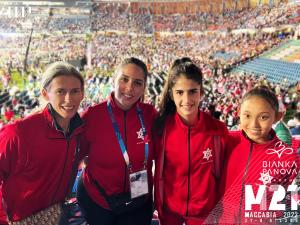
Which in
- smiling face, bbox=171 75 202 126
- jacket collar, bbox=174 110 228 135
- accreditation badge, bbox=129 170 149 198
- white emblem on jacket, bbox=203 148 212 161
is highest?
smiling face, bbox=171 75 202 126

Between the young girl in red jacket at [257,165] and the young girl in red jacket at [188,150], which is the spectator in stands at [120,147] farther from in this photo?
the young girl in red jacket at [257,165]

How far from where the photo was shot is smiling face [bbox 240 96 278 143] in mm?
1408

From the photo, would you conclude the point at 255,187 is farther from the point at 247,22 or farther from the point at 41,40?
the point at 41,40

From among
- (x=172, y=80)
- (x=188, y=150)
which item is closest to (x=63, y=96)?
(x=172, y=80)

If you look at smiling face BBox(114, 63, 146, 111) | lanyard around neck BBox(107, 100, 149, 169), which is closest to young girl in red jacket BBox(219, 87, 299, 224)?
lanyard around neck BBox(107, 100, 149, 169)

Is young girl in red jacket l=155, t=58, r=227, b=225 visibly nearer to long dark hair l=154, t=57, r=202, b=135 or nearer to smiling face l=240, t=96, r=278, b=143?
long dark hair l=154, t=57, r=202, b=135

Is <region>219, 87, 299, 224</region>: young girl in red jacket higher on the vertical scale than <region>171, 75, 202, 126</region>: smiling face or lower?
lower

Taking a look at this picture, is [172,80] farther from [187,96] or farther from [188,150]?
[188,150]

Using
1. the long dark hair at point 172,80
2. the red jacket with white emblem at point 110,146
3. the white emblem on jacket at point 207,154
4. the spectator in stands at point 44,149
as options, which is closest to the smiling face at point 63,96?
the spectator in stands at point 44,149

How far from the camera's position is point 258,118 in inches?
55.7

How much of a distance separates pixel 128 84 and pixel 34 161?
55 cm

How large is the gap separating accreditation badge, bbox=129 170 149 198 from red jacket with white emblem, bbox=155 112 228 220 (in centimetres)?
10

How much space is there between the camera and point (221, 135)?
4.91ft

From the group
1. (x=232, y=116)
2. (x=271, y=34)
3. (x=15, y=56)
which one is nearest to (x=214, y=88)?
(x=232, y=116)
